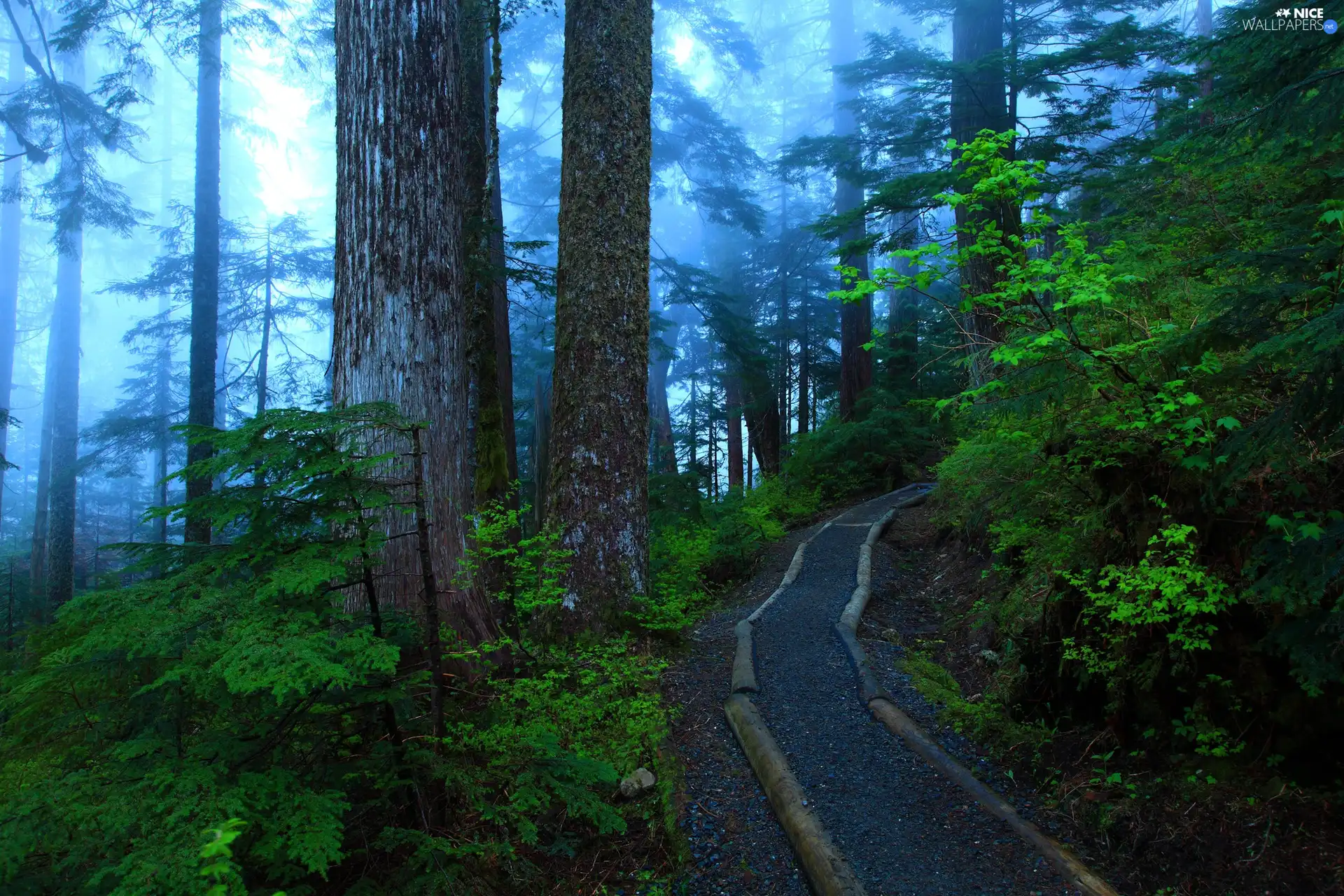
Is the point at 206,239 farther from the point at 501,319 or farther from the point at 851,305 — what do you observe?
the point at 851,305

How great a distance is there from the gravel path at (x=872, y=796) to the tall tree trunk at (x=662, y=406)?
23.4ft

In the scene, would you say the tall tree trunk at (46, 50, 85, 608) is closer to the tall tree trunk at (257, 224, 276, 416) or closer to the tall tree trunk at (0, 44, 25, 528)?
the tall tree trunk at (0, 44, 25, 528)

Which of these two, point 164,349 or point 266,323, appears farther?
point 164,349

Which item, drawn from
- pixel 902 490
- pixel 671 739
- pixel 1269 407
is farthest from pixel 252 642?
pixel 902 490

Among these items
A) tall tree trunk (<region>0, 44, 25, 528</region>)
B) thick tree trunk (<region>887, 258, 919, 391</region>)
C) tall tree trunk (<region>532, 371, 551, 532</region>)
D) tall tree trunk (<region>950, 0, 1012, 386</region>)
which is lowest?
tall tree trunk (<region>532, 371, 551, 532</region>)

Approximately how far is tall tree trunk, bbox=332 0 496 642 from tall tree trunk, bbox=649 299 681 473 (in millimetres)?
7303

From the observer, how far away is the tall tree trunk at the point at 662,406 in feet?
59.2

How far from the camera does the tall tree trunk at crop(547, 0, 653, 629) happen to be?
234 inches

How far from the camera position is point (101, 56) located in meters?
47.1

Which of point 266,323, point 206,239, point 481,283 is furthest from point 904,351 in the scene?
point 266,323

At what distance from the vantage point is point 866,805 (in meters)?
3.76

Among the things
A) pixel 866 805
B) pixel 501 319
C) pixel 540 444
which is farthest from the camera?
pixel 540 444

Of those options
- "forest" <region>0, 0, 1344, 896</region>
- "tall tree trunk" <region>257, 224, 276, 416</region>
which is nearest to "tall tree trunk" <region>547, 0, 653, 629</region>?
"forest" <region>0, 0, 1344, 896</region>

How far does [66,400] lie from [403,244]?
30736 millimetres
